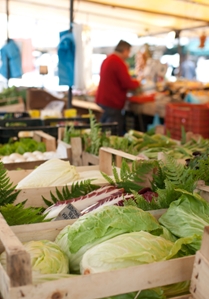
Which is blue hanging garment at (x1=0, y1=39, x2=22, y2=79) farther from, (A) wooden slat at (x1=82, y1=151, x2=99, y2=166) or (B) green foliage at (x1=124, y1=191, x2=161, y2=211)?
(B) green foliage at (x1=124, y1=191, x2=161, y2=211)

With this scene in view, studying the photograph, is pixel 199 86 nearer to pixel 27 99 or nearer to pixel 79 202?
pixel 27 99

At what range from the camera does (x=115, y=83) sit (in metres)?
6.45

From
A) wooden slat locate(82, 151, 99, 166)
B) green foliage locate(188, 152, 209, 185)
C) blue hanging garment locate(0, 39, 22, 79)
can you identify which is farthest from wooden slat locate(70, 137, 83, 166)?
blue hanging garment locate(0, 39, 22, 79)

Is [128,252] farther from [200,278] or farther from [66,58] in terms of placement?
[66,58]

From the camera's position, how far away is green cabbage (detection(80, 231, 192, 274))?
1.26 m

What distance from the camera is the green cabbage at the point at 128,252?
1.26 meters

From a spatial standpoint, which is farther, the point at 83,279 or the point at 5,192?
the point at 5,192

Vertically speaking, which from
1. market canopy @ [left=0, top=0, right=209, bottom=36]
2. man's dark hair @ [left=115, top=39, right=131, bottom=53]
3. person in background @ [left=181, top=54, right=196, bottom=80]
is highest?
market canopy @ [left=0, top=0, right=209, bottom=36]

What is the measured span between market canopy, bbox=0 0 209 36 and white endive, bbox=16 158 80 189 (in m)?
5.24

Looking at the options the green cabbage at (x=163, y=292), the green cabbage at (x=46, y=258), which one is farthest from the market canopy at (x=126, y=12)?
the green cabbage at (x=163, y=292)

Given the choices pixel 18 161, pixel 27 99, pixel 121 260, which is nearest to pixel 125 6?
pixel 27 99

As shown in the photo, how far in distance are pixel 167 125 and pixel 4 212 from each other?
4.53m

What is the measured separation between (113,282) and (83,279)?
9 cm

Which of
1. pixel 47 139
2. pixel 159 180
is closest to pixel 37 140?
pixel 47 139
